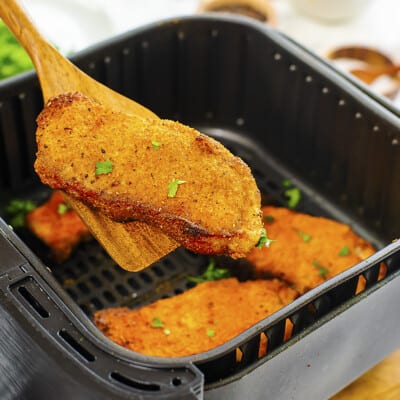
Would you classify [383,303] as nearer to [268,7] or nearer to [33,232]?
[33,232]

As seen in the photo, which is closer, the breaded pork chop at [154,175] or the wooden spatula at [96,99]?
the breaded pork chop at [154,175]

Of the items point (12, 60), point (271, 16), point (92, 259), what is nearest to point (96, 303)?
point (92, 259)

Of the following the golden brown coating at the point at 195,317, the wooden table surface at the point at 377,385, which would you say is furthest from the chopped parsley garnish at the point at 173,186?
the wooden table surface at the point at 377,385

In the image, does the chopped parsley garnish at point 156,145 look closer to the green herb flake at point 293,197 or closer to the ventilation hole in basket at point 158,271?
the ventilation hole in basket at point 158,271

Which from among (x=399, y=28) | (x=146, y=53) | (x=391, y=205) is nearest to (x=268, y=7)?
(x=399, y=28)

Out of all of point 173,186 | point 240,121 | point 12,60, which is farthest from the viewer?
point 12,60

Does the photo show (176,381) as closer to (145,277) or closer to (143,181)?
(143,181)
